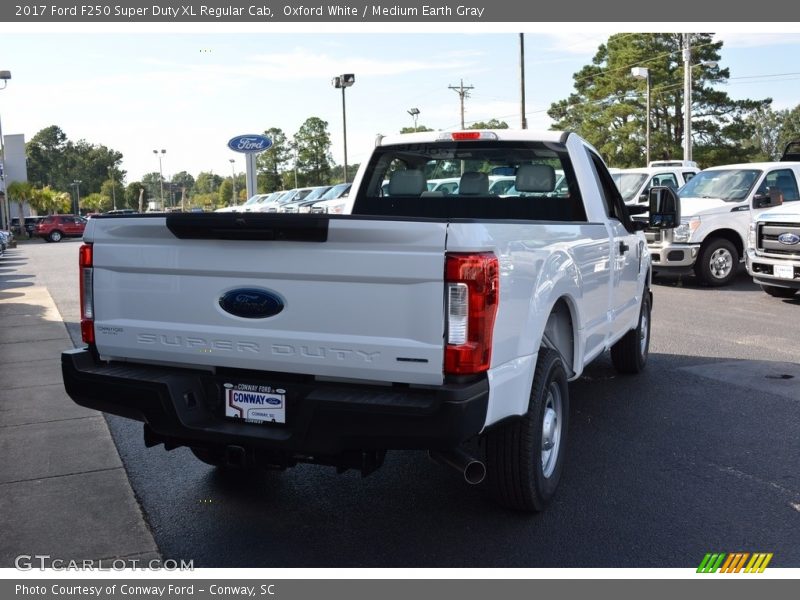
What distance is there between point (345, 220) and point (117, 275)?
1.33 meters

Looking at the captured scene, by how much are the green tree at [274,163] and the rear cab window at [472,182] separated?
301ft

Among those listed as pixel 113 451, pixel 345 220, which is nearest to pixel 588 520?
pixel 345 220

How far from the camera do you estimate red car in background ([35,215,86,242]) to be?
48781 millimetres

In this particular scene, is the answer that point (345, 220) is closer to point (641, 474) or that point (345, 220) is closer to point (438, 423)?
point (438, 423)

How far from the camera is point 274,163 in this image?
319ft

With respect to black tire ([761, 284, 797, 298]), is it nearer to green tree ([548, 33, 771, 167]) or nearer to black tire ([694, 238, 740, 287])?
black tire ([694, 238, 740, 287])

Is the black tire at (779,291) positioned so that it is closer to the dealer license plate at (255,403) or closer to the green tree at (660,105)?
the dealer license plate at (255,403)

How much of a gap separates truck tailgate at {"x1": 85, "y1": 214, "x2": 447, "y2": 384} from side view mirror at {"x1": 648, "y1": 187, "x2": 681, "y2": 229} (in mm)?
3713

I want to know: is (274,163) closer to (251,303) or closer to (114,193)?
(114,193)

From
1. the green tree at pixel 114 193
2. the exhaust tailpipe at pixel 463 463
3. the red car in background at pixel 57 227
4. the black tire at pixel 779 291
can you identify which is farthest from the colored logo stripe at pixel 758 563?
the green tree at pixel 114 193

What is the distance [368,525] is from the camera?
4.18 metres

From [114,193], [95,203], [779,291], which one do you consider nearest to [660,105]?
[779,291]

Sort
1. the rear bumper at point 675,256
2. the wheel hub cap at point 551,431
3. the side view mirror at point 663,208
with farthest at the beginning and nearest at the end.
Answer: the rear bumper at point 675,256 < the side view mirror at point 663,208 < the wheel hub cap at point 551,431

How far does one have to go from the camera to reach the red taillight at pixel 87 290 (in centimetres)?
414
